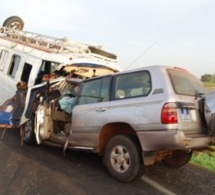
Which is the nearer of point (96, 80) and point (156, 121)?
point (156, 121)

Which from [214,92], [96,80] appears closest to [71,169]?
[96,80]

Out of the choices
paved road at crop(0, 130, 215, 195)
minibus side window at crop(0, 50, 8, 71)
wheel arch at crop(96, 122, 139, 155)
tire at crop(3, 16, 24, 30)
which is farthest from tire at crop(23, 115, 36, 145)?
tire at crop(3, 16, 24, 30)

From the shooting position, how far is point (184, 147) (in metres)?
5.77

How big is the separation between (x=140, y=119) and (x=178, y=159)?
1645mm

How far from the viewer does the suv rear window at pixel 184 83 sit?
20.3ft

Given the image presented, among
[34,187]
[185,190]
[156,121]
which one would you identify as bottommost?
[34,187]

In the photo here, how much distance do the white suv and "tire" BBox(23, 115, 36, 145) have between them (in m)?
1.44

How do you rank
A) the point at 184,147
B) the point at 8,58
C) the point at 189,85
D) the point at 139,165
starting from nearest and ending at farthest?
the point at 184,147, the point at 139,165, the point at 189,85, the point at 8,58

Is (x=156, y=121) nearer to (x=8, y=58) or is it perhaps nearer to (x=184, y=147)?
(x=184, y=147)

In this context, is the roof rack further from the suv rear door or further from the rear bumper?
the rear bumper

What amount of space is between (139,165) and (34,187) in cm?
171

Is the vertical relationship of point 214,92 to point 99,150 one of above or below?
above

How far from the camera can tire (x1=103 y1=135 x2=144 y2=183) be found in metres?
6.16

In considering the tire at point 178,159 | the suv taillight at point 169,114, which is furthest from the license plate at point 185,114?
the tire at point 178,159
